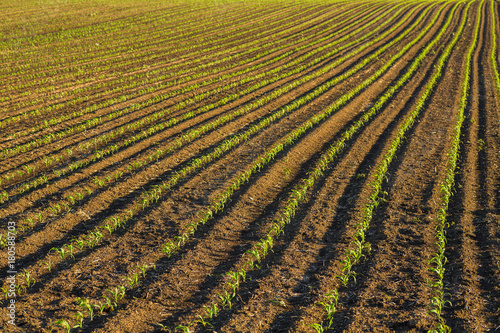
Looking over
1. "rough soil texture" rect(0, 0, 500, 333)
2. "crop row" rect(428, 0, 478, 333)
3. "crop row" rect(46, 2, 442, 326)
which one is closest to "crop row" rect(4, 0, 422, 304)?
"rough soil texture" rect(0, 0, 500, 333)

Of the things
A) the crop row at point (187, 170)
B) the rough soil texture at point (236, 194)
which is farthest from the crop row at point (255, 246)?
the crop row at point (187, 170)

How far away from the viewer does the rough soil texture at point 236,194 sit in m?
5.47

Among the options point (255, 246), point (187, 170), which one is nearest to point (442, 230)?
point (255, 246)

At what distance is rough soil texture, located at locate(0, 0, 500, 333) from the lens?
5473 millimetres

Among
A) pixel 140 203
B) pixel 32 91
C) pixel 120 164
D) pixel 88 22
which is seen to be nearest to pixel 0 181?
pixel 120 164

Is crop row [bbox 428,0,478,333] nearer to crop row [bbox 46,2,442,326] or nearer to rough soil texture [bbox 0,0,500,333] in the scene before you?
rough soil texture [bbox 0,0,500,333]

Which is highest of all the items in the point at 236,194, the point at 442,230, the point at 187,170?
the point at 187,170

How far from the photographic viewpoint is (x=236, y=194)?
344 inches

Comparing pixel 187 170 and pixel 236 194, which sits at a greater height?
pixel 187 170

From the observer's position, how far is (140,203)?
8336 millimetres

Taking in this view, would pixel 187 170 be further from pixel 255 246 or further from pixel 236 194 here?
pixel 255 246

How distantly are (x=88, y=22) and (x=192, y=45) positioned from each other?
550 inches

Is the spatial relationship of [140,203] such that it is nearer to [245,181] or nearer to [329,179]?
[245,181]

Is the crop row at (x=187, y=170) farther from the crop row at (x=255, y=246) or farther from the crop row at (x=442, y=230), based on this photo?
the crop row at (x=442, y=230)
